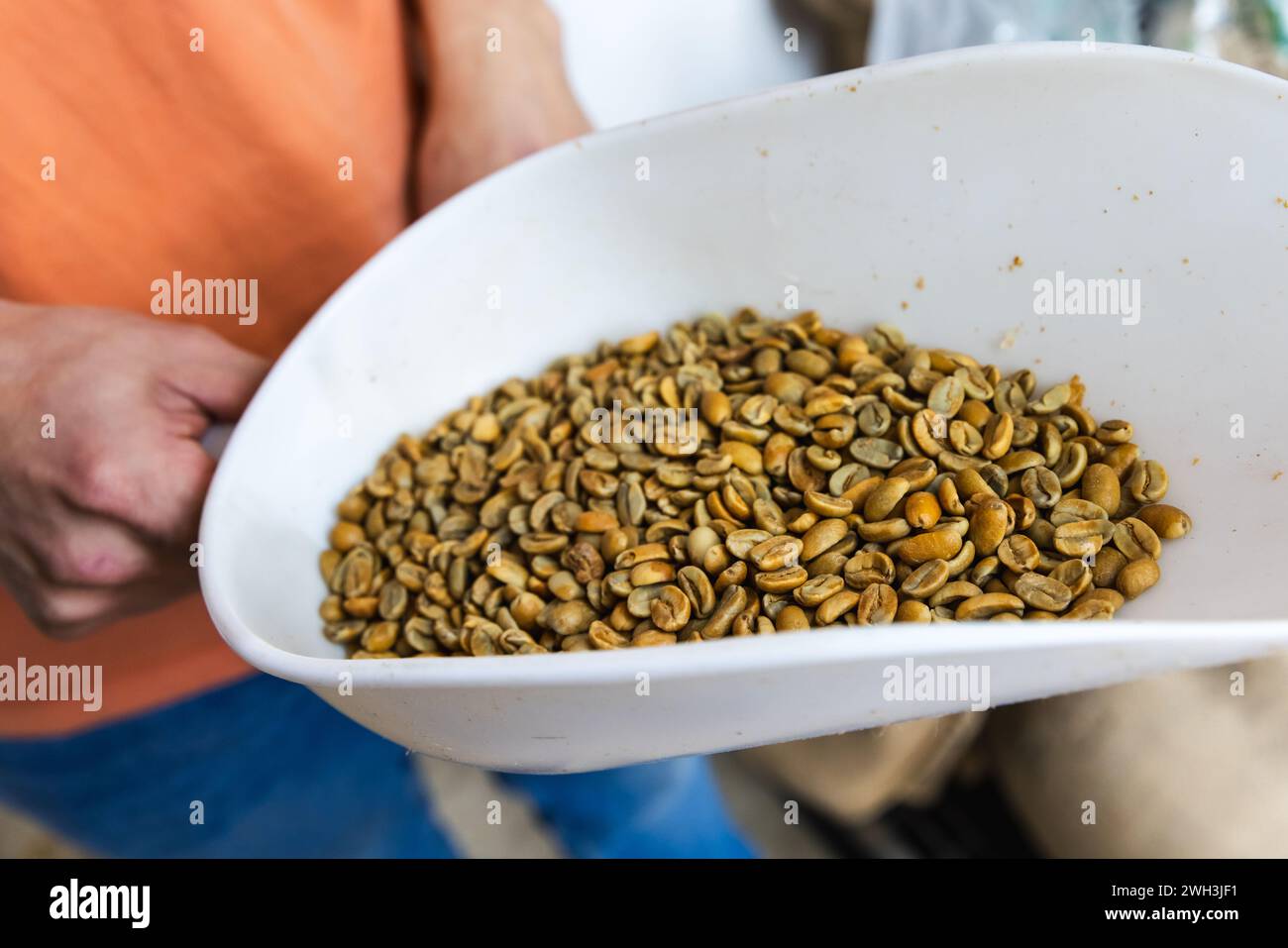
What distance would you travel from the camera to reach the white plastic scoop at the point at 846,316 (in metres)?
0.45

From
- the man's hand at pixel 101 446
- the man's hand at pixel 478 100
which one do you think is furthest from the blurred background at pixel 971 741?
the man's hand at pixel 101 446

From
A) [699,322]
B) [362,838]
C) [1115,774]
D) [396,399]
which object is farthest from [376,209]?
[1115,774]

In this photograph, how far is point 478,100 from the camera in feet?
2.95

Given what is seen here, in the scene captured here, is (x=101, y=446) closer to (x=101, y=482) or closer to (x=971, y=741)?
(x=101, y=482)

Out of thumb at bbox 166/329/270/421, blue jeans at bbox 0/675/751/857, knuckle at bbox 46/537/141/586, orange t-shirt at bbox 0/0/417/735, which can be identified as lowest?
blue jeans at bbox 0/675/751/857

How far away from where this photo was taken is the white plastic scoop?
451mm

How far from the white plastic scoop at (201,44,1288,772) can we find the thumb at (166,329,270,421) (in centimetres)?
5

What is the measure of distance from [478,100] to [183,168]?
0.27 metres

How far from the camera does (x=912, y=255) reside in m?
0.73

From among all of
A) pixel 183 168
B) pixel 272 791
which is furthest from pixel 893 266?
pixel 272 791

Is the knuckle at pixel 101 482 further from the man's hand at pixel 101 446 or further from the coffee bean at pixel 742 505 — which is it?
the coffee bean at pixel 742 505

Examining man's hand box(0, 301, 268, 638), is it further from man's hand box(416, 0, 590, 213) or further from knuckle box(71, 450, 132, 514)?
man's hand box(416, 0, 590, 213)

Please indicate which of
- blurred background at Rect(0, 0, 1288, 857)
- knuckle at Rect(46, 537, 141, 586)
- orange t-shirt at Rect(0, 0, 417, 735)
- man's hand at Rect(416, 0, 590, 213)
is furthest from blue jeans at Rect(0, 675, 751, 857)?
man's hand at Rect(416, 0, 590, 213)

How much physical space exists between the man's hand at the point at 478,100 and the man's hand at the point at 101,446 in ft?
0.98
